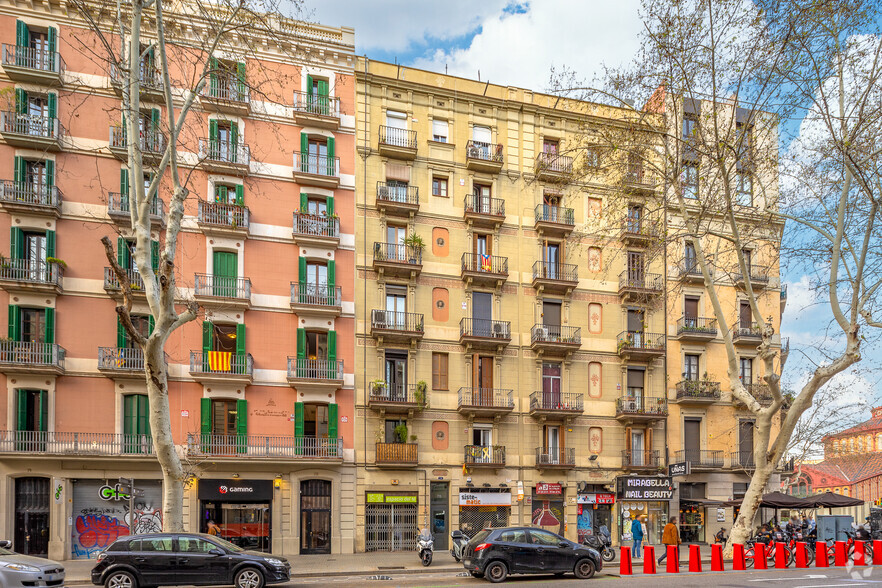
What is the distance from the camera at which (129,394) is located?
92.2ft

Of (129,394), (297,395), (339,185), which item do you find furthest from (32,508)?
(339,185)

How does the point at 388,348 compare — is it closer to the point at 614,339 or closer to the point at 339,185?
the point at 339,185

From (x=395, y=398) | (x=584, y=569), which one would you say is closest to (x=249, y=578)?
(x=584, y=569)

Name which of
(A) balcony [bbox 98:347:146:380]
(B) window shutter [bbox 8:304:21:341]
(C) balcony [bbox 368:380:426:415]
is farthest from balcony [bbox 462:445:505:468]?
(B) window shutter [bbox 8:304:21:341]

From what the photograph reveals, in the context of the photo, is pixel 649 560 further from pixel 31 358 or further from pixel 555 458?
pixel 31 358

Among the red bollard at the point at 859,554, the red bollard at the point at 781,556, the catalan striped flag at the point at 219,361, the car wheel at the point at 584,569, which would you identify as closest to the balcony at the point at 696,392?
the red bollard at the point at 859,554

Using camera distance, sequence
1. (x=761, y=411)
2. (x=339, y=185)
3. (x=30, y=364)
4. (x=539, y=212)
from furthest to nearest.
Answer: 1. (x=539, y=212)
2. (x=339, y=185)
3. (x=30, y=364)
4. (x=761, y=411)

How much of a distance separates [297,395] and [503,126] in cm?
1670

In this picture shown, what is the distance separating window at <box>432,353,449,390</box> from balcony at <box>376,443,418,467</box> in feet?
10.00

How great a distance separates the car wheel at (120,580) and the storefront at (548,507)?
20318 millimetres

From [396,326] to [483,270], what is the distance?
506 cm

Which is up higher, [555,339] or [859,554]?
[555,339]

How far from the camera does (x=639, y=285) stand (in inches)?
1383

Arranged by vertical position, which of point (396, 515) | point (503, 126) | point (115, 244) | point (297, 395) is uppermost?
point (503, 126)
